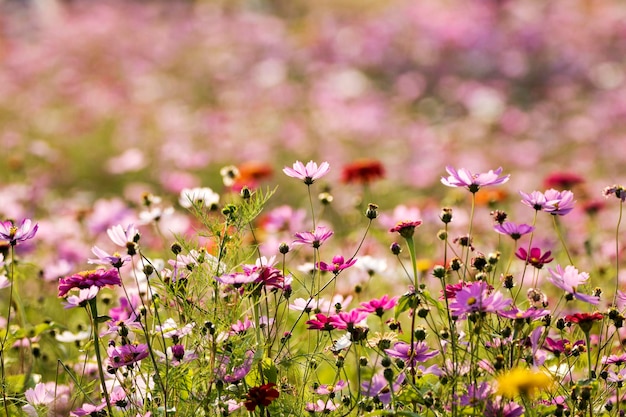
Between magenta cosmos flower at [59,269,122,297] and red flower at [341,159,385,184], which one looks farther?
red flower at [341,159,385,184]

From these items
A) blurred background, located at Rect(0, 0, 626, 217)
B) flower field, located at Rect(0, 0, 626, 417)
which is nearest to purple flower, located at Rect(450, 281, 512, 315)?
flower field, located at Rect(0, 0, 626, 417)

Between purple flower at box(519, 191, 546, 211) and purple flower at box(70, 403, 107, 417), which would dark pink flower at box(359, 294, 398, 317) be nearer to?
purple flower at box(519, 191, 546, 211)

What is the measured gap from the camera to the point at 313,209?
102 inches

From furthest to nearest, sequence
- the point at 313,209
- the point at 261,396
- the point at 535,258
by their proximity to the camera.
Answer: the point at 313,209 → the point at 535,258 → the point at 261,396

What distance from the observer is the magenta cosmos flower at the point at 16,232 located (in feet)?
4.48

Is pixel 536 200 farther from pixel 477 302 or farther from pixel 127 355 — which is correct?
pixel 127 355

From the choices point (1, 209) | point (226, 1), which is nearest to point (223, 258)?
point (1, 209)

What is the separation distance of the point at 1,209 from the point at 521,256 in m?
2.08

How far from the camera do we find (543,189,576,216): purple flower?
4.62 ft

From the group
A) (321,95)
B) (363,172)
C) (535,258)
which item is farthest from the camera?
(321,95)

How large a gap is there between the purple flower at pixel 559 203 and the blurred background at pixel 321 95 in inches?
85.7

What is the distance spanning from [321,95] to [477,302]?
5.94 m

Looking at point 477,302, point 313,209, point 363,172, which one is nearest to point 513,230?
point 477,302

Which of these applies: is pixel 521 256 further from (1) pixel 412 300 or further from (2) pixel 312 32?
(2) pixel 312 32
